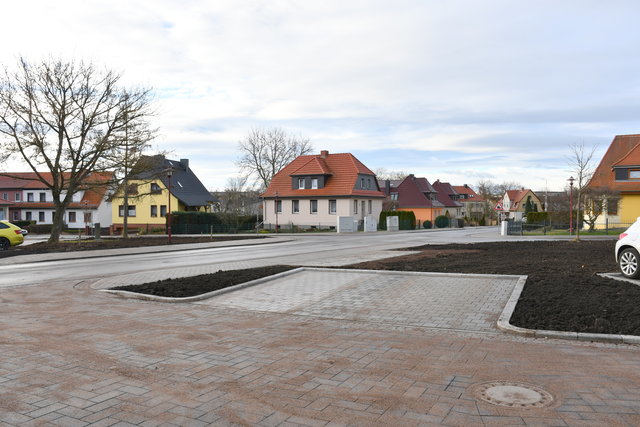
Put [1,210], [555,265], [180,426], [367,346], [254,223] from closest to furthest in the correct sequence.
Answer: [180,426] < [367,346] < [555,265] < [254,223] < [1,210]

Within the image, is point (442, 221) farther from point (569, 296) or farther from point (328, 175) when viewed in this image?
point (569, 296)

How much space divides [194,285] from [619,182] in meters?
44.4

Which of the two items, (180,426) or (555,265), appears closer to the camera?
(180,426)

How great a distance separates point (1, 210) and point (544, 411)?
270 ft

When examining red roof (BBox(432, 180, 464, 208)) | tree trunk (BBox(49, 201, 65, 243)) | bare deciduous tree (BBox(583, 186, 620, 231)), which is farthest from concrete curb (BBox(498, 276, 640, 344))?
red roof (BBox(432, 180, 464, 208))

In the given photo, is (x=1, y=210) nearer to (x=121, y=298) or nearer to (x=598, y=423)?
(x=121, y=298)

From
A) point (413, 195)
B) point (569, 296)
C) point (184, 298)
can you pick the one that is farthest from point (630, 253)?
point (413, 195)

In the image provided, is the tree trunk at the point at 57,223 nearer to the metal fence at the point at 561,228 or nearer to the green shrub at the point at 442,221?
the metal fence at the point at 561,228

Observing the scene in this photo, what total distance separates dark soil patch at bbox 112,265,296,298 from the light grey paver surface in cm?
58

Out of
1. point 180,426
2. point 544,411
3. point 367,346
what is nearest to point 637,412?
point 544,411

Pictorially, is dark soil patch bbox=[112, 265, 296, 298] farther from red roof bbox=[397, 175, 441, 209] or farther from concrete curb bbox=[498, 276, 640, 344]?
red roof bbox=[397, 175, 441, 209]

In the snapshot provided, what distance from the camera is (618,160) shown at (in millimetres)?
46719

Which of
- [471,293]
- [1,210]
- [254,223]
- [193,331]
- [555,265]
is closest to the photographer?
[193,331]

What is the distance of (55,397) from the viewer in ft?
15.1
